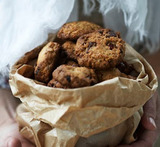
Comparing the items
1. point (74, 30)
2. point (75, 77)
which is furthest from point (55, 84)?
point (74, 30)

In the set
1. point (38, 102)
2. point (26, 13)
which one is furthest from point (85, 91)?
point (26, 13)

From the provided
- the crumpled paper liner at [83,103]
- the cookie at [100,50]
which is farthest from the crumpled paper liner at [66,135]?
the cookie at [100,50]

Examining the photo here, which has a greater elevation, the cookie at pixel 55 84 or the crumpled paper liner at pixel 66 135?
the cookie at pixel 55 84

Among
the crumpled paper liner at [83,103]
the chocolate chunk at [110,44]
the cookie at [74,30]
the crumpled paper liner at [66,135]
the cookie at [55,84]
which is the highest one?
the cookie at [74,30]

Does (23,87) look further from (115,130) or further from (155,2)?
(155,2)

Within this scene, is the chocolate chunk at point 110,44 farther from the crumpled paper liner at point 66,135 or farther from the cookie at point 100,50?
the crumpled paper liner at point 66,135

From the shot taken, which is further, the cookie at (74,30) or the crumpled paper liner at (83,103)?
the cookie at (74,30)
